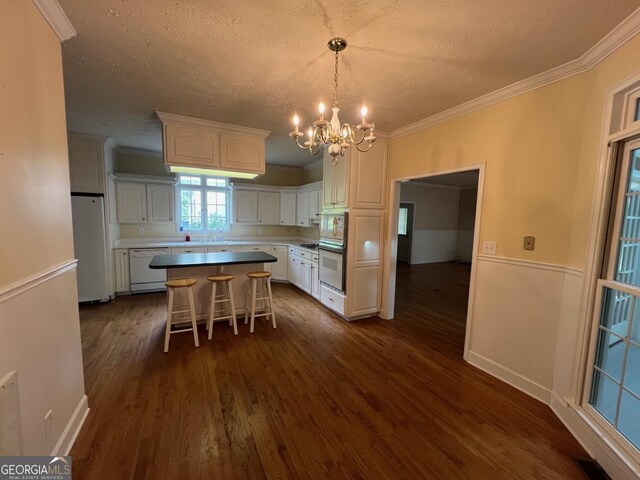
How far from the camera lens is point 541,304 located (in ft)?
7.09

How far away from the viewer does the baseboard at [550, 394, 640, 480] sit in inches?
56.4

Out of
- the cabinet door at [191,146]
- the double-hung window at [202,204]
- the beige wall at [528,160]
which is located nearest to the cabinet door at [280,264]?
the double-hung window at [202,204]

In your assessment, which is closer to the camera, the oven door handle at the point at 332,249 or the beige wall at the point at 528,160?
the beige wall at the point at 528,160

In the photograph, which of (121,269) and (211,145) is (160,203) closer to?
(121,269)

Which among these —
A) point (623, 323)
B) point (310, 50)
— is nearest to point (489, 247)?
point (623, 323)

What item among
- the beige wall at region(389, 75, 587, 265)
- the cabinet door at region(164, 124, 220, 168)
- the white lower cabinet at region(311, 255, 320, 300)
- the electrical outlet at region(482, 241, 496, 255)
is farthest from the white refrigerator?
the electrical outlet at region(482, 241, 496, 255)

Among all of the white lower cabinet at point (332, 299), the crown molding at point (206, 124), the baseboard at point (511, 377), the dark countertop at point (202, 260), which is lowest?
the baseboard at point (511, 377)

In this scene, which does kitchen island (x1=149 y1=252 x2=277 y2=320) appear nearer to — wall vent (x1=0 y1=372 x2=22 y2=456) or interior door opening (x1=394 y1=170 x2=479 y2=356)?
wall vent (x1=0 y1=372 x2=22 y2=456)

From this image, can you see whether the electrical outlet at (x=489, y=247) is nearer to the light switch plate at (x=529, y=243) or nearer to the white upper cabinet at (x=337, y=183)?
the light switch plate at (x=529, y=243)

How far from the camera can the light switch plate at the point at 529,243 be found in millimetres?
2178

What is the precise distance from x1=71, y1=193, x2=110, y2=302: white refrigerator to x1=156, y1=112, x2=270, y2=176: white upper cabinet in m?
1.95

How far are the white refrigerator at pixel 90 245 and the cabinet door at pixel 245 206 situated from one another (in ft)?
7.43

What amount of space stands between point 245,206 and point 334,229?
2.74 meters

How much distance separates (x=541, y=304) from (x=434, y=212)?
21.7 feet
